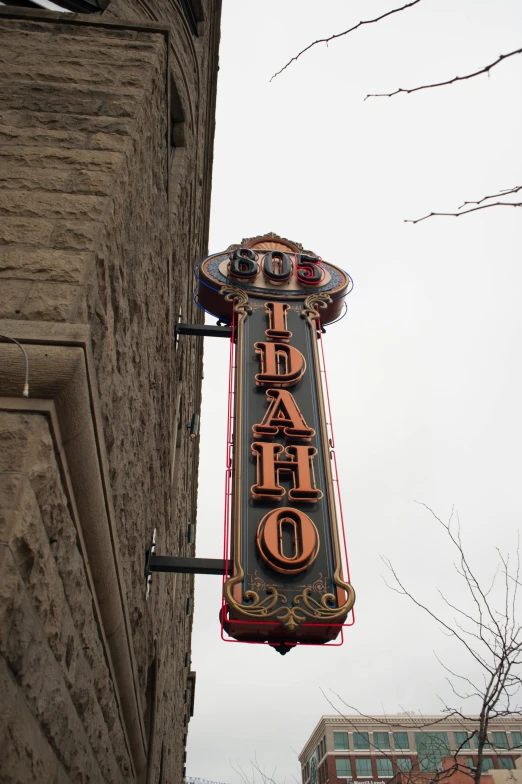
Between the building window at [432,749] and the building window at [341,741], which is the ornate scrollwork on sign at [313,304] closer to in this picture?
the building window at [432,749]

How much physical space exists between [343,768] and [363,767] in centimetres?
169

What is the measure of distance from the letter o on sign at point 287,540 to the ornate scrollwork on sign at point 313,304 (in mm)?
3086

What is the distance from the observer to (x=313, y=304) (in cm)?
802

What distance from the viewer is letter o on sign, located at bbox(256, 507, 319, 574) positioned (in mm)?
5215

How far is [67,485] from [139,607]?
8.39ft

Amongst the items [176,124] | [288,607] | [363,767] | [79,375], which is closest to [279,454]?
[288,607]

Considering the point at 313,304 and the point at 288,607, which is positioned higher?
the point at 313,304

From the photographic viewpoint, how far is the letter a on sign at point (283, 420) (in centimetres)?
622

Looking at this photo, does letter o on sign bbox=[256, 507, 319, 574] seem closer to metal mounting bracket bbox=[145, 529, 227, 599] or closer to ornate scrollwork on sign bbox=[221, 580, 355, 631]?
ornate scrollwork on sign bbox=[221, 580, 355, 631]

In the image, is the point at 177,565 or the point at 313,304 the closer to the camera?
the point at 177,565

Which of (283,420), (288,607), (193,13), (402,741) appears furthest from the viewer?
(402,741)

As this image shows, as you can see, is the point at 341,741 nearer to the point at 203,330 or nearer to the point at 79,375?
the point at 203,330

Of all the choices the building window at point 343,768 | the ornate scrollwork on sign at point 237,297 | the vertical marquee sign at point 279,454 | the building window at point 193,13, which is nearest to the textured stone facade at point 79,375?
the vertical marquee sign at point 279,454

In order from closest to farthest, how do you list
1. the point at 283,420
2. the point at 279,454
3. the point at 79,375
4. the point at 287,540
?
the point at 79,375 < the point at 287,540 < the point at 279,454 < the point at 283,420
